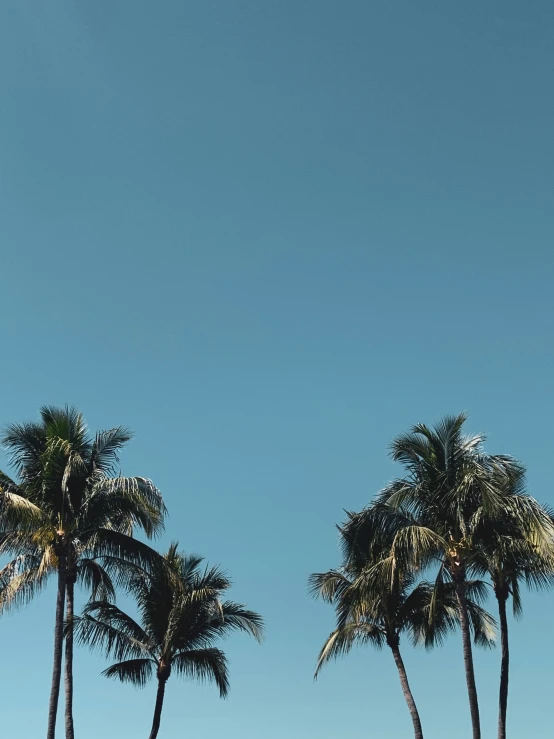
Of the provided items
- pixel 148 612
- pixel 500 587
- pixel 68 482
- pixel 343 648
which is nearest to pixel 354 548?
pixel 343 648

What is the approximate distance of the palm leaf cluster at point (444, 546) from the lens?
2614 cm

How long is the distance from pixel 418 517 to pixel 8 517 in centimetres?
1223

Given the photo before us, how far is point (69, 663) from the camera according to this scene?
87.6 ft

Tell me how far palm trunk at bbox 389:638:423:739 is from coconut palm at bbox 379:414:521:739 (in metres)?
3.89

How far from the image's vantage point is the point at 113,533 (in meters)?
27.6

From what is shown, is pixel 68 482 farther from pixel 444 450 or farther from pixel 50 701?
pixel 444 450

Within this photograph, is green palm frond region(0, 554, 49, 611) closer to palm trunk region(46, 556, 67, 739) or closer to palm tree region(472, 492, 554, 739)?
palm trunk region(46, 556, 67, 739)

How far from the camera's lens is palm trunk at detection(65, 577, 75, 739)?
25969mm

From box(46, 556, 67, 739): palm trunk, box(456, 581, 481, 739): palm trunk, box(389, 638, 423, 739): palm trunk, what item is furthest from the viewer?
box(389, 638, 423, 739): palm trunk

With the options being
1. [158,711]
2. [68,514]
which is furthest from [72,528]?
[158,711]

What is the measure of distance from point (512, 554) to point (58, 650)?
1320 cm

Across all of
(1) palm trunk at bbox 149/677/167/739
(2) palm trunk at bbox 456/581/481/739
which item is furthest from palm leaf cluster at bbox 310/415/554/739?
(1) palm trunk at bbox 149/677/167/739

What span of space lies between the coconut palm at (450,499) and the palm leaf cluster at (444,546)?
31 millimetres

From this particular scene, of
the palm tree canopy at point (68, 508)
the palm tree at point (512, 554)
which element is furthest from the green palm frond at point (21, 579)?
the palm tree at point (512, 554)
